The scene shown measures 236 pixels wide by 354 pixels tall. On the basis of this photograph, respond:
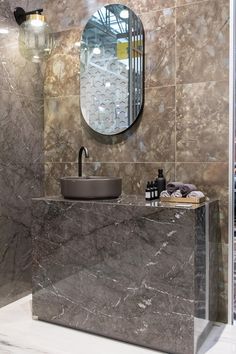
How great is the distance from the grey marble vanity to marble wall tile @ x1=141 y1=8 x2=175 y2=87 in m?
0.92

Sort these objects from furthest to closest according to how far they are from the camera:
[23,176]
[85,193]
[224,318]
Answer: [23,176], [224,318], [85,193]

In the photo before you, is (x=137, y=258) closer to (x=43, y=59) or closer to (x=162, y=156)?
(x=162, y=156)

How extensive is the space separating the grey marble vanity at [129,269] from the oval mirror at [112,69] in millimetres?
737

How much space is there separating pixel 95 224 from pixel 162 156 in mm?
722

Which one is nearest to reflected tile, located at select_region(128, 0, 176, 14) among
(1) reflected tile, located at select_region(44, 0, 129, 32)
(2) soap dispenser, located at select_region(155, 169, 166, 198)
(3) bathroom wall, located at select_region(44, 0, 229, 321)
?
(3) bathroom wall, located at select_region(44, 0, 229, 321)

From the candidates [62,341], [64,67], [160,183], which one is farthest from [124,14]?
[62,341]

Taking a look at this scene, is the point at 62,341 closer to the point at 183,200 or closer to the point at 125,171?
the point at 183,200

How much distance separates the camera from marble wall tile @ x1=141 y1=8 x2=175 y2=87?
2.46 meters

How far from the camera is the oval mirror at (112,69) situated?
2570 mm

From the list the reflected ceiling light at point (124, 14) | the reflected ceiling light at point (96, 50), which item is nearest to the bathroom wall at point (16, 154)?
the reflected ceiling light at point (96, 50)

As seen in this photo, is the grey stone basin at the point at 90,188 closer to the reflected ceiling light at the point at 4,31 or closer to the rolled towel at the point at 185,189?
the rolled towel at the point at 185,189

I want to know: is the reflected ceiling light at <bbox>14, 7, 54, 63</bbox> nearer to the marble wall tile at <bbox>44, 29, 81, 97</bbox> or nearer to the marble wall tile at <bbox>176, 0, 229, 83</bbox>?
the marble wall tile at <bbox>44, 29, 81, 97</bbox>

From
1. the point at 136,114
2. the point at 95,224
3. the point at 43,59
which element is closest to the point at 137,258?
the point at 95,224

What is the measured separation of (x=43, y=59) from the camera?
2922 millimetres
